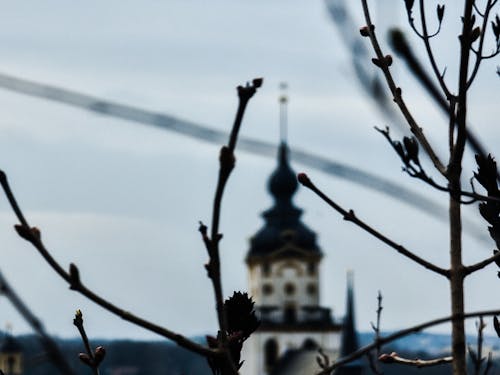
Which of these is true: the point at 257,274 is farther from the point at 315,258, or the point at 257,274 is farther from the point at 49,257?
the point at 49,257

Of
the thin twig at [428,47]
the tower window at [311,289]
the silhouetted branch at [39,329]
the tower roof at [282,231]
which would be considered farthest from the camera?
the tower window at [311,289]

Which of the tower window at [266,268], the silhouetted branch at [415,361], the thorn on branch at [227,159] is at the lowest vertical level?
the thorn on branch at [227,159]

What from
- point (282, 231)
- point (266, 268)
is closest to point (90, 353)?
point (282, 231)

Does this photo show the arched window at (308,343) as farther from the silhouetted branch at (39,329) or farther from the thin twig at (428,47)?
the silhouetted branch at (39,329)

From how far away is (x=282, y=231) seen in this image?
85.4 metres

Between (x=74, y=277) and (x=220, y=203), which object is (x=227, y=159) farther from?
(x=74, y=277)

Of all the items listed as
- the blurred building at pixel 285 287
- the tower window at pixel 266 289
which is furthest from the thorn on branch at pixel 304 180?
the tower window at pixel 266 289

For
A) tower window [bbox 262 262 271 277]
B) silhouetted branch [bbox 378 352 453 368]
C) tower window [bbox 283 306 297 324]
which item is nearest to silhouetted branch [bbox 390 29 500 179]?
silhouetted branch [bbox 378 352 453 368]

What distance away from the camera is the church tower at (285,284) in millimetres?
84250

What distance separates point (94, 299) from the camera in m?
1.76

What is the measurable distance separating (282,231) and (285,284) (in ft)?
11.8

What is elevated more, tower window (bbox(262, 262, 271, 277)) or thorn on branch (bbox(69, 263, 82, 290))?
tower window (bbox(262, 262, 271, 277))

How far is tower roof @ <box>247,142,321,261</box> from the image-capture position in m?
84.7

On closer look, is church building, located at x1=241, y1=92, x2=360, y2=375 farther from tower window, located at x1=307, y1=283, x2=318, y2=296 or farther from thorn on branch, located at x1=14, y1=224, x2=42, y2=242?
thorn on branch, located at x1=14, y1=224, x2=42, y2=242
